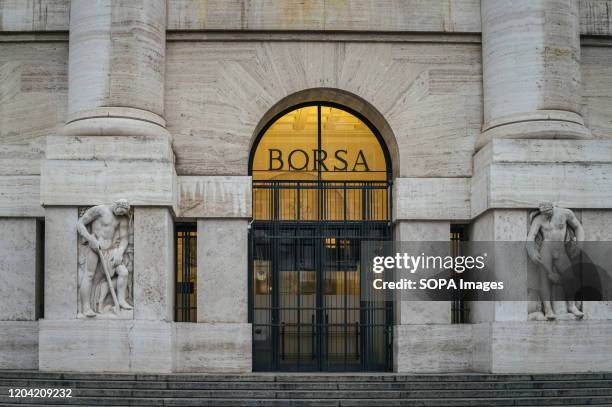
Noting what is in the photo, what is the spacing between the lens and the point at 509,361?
62.8ft

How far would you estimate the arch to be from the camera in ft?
70.7

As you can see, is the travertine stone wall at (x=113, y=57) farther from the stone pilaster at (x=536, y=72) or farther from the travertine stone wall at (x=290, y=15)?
the stone pilaster at (x=536, y=72)

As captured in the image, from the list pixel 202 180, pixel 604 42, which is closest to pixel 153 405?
pixel 202 180

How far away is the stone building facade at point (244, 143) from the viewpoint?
1936 centimetres

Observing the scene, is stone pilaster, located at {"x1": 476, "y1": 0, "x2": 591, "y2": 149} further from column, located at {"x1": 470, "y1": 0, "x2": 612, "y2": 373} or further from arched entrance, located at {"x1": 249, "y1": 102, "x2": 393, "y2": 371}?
arched entrance, located at {"x1": 249, "y1": 102, "x2": 393, "y2": 371}

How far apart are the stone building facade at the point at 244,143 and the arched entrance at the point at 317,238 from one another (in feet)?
0.93

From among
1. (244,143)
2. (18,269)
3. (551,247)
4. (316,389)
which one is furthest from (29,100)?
(551,247)

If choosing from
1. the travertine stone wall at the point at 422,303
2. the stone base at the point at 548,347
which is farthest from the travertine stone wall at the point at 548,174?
the stone base at the point at 548,347

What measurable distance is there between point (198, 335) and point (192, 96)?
16.2 feet

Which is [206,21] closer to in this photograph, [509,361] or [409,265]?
[409,265]

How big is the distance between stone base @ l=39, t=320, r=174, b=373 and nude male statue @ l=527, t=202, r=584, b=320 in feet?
23.6

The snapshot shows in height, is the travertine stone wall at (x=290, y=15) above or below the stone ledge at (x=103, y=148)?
above

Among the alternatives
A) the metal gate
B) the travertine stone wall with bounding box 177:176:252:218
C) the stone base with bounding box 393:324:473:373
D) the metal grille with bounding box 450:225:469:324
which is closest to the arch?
the metal gate

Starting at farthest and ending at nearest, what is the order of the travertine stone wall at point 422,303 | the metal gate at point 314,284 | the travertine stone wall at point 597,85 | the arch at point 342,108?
the travertine stone wall at point 597,85
the arch at point 342,108
the metal gate at point 314,284
the travertine stone wall at point 422,303
